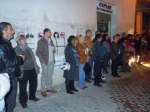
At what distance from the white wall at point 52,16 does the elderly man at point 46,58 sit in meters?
0.50

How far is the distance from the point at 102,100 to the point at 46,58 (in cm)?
217

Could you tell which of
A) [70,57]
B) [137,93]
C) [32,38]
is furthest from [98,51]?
[32,38]

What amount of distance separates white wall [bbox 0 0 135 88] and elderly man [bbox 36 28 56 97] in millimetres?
501

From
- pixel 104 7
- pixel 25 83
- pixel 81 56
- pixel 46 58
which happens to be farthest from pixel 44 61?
pixel 104 7

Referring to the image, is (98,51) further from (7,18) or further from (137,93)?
(7,18)

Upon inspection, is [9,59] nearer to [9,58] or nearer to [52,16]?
[9,58]

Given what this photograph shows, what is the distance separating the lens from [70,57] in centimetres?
657

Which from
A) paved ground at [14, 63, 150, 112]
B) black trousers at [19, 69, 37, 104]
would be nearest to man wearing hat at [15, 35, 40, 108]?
black trousers at [19, 69, 37, 104]

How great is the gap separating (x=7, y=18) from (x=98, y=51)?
3.46 metres

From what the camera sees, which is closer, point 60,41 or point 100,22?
point 60,41

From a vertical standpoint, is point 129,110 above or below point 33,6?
below

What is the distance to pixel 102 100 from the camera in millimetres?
6008

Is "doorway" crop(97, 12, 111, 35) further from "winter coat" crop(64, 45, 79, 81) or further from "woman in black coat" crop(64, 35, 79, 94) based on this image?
"winter coat" crop(64, 45, 79, 81)

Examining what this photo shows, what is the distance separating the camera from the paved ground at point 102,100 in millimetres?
5293
